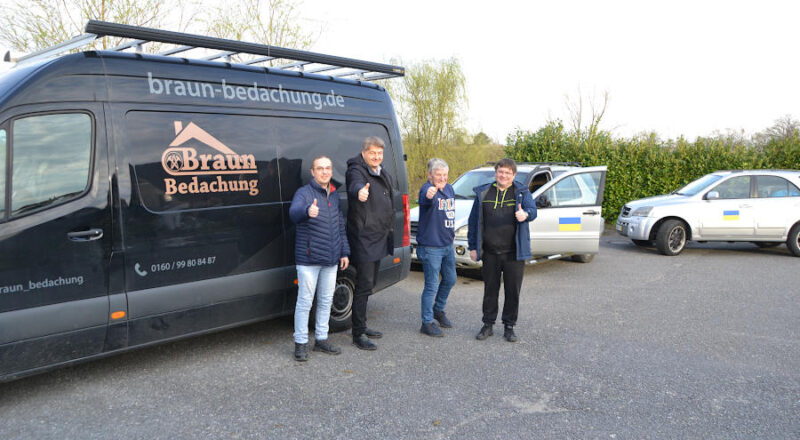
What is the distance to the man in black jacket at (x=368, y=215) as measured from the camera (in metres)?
4.84

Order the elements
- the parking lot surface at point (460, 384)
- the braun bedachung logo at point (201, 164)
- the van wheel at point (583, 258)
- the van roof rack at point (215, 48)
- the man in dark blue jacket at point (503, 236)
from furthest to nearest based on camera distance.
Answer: the van wheel at point (583, 258)
the man in dark blue jacket at point (503, 236)
the braun bedachung logo at point (201, 164)
the van roof rack at point (215, 48)
the parking lot surface at point (460, 384)

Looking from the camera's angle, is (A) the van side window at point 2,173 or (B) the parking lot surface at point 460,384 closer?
(A) the van side window at point 2,173

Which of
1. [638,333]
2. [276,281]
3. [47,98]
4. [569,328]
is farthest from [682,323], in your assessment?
[47,98]

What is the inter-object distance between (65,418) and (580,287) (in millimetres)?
6279

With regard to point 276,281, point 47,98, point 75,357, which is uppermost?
point 47,98

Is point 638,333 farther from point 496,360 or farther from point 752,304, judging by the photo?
point 752,304

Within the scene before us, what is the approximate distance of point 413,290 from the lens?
750 centimetres

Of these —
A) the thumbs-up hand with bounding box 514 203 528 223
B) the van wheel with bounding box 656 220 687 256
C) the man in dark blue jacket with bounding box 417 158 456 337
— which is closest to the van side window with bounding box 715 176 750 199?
the van wheel with bounding box 656 220 687 256

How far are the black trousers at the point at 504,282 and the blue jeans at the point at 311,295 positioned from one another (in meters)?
1.50

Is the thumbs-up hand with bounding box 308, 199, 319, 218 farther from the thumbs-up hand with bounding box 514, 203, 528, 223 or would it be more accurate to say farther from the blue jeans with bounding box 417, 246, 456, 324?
the thumbs-up hand with bounding box 514, 203, 528, 223

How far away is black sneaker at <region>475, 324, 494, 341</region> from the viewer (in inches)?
212

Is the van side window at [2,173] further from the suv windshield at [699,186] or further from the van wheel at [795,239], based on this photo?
the van wheel at [795,239]

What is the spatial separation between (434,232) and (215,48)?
2.46 metres

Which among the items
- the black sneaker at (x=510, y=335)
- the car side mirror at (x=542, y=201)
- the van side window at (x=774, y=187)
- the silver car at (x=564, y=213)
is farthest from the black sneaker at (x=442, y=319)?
the van side window at (x=774, y=187)
